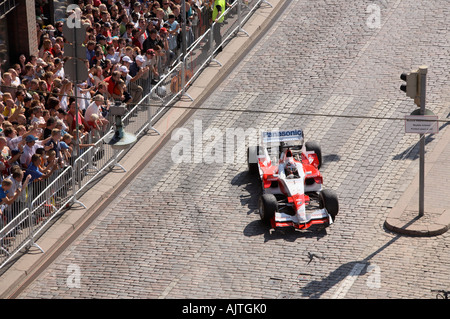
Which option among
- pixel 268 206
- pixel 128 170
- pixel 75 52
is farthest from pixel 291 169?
pixel 75 52

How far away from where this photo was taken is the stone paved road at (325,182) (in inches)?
794

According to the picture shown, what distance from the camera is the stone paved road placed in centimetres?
2017

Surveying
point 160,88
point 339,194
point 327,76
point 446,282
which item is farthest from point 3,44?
point 446,282

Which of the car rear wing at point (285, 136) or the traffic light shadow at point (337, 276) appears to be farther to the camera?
the car rear wing at point (285, 136)

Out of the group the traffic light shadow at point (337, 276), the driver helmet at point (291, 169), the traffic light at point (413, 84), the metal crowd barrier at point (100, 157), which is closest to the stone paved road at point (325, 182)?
the traffic light shadow at point (337, 276)

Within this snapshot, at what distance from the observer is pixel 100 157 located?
2408cm

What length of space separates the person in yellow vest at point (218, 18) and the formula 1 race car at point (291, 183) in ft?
20.2

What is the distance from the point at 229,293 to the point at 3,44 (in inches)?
450

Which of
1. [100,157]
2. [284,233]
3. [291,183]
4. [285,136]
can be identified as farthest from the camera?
[100,157]

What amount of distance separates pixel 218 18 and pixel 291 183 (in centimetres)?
850

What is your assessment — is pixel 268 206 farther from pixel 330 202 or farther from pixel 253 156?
pixel 253 156

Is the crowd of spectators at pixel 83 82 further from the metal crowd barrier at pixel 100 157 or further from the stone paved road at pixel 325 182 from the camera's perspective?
the stone paved road at pixel 325 182

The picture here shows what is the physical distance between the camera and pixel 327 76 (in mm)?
27938
